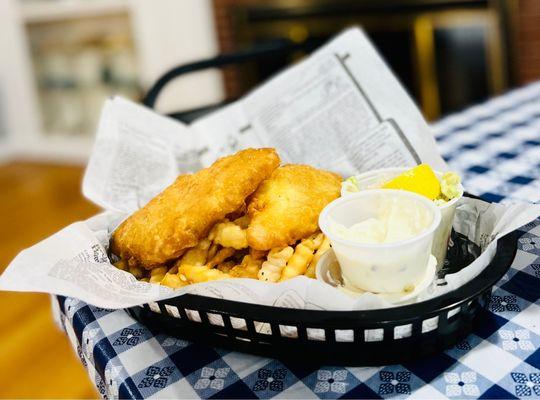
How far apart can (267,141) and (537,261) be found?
18.7 inches

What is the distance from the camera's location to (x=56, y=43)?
3570 mm

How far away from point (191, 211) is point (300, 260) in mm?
142

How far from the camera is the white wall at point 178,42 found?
291cm

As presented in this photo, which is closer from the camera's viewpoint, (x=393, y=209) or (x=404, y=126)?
(x=393, y=209)

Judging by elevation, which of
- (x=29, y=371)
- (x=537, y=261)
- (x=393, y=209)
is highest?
(x=393, y=209)

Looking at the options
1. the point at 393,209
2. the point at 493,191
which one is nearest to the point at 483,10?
the point at 493,191

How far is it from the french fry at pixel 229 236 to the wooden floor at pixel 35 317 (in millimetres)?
935

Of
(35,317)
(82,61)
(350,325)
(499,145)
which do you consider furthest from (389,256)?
(82,61)

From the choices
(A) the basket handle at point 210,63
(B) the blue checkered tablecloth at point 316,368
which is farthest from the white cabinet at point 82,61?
(B) the blue checkered tablecloth at point 316,368

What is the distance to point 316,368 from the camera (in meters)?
0.52

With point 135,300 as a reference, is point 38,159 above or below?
below

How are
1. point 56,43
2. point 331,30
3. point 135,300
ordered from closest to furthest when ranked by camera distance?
point 135,300
point 331,30
point 56,43

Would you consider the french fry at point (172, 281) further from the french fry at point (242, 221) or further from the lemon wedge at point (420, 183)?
the lemon wedge at point (420, 183)

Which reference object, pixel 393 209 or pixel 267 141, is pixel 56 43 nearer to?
pixel 267 141
